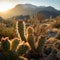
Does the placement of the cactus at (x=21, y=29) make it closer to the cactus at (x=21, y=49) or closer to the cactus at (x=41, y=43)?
the cactus at (x=41, y=43)

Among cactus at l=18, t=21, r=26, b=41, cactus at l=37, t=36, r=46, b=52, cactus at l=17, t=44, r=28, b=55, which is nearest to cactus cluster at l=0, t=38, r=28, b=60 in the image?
cactus at l=17, t=44, r=28, b=55

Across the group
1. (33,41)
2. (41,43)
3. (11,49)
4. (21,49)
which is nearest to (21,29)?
(33,41)

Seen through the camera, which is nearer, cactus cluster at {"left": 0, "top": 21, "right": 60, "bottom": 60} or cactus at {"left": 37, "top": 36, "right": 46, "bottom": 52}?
cactus cluster at {"left": 0, "top": 21, "right": 60, "bottom": 60}

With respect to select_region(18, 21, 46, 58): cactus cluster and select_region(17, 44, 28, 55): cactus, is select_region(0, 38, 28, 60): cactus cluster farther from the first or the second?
select_region(18, 21, 46, 58): cactus cluster

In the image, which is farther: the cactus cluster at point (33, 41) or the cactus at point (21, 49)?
the cactus cluster at point (33, 41)

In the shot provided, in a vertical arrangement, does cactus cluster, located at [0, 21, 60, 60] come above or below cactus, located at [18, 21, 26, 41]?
below

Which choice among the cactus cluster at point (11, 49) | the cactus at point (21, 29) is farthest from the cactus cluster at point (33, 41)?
the cactus cluster at point (11, 49)

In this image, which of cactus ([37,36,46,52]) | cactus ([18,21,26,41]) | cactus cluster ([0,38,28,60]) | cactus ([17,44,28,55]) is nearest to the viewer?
cactus cluster ([0,38,28,60])

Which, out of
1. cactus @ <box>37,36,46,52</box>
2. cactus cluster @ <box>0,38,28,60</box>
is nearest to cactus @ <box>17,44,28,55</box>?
cactus cluster @ <box>0,38,28,60</box>

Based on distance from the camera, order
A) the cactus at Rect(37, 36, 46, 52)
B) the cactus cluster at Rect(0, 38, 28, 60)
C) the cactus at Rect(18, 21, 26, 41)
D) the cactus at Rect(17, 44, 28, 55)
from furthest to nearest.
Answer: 1. the cactus at Rect(18, 21, 26, 41)
2. the cactus at Rect(37, 36, 46, 52)
3. the cactus at Rect(17, 44, 28, 55)
4. the cactus cluster at Rect(0, 38, 28, 60)

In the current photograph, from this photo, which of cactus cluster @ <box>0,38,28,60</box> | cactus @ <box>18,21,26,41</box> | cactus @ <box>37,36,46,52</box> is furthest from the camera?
cactus @ <box>18,21,26,41</box>

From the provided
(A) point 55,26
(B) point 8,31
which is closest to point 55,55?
(B) point 8,31

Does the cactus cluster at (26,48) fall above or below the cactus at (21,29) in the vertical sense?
below

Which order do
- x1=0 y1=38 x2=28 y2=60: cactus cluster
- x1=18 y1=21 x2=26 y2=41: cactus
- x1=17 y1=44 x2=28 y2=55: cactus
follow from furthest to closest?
x1=18 y1=21 x2=26 y2=41: cactus
x1=17 y1=44 x2=28 y2=55: cactus
x1=0 y1=38 x2=28 y2=60: cactus cluster
